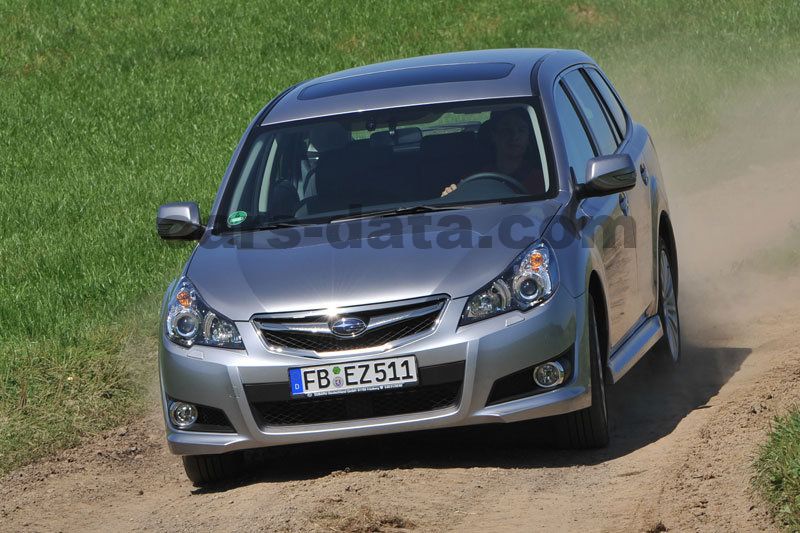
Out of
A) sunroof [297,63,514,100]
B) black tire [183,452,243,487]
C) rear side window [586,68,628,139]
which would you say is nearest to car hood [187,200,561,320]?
black tire [183,452,243,487]

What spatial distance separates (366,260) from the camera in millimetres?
6340

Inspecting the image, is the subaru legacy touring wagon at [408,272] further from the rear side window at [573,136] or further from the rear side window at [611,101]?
the rear side window at [611,101]

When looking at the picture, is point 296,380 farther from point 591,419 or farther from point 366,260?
point 591,419

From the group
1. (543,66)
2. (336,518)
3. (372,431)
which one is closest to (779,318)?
(543,66)

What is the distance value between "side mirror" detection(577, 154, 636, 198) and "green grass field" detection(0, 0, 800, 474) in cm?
315

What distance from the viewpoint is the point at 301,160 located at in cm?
762

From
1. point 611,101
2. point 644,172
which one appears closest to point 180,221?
point 644,172

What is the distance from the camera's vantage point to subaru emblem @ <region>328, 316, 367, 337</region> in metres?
6.09

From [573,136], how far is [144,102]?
15.8 metres

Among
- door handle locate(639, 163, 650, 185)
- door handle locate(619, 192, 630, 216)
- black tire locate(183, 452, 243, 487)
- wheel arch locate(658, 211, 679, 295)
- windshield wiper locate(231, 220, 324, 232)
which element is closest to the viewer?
black tire locate(183, 452, 243, 487)

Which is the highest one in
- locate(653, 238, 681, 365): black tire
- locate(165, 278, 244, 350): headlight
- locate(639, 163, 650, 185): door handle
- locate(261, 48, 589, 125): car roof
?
locate(261, 48, 589, 125): car roof

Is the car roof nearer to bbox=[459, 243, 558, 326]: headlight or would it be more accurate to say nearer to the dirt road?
bbox=[459, 243, 558, 326]: headlight

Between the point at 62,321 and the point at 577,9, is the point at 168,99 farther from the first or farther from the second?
the point at 62,321

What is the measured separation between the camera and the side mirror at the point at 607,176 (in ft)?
22.9
